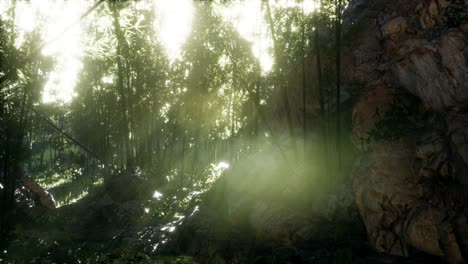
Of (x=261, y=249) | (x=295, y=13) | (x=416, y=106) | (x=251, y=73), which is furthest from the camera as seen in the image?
(x=251, y=73)

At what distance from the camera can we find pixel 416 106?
10.2 meters

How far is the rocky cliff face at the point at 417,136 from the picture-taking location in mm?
7895

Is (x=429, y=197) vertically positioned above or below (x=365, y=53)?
below

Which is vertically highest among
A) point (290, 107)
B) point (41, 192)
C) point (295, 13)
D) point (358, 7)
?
point (358, 7)

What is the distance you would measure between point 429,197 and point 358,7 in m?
10.3

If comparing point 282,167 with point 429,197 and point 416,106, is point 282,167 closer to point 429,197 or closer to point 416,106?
point 416,106

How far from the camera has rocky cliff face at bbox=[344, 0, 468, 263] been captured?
25.9 feet

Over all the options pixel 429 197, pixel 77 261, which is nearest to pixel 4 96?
pixel 77 261

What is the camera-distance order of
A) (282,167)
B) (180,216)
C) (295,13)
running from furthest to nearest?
(180,216) < (282,167) < (295,13)

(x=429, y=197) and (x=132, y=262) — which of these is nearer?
(x=429, y=197)

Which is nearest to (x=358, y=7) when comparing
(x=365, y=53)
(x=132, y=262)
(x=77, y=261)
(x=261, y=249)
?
(x=365, y=53)

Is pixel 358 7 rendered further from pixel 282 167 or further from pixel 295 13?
pixel 282 167

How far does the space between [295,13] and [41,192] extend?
16.0 metres

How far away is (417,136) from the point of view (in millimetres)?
9555
